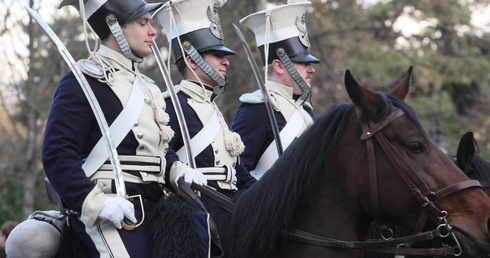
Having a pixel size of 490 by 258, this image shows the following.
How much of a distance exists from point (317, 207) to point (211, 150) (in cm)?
131

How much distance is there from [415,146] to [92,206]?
1704mm

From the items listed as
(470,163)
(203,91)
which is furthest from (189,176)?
(470,163)

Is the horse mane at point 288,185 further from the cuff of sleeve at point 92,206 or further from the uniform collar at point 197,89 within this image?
the uniform collar at point 197,89

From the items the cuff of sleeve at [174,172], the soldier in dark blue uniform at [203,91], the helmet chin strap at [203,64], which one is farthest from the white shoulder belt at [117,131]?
the helmet chin strap at [203,64]

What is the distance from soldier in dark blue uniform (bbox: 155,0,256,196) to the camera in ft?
20.9

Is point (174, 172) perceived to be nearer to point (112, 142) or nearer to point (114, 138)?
point (114, 138)

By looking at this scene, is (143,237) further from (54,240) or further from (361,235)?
(361,235)

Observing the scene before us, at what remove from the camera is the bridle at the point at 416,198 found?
16.1ft

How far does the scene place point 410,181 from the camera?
495 centimetres

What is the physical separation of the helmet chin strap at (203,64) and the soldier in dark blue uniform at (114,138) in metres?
1.03

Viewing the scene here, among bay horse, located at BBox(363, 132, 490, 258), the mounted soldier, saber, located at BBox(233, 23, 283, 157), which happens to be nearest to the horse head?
the mounted soldier

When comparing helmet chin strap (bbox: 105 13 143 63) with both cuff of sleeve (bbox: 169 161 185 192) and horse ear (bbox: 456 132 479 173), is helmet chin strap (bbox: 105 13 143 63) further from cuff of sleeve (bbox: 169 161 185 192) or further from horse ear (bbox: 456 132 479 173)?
horse ear (bbox: 456 132 479 173)

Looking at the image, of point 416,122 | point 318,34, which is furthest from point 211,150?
point 318,34

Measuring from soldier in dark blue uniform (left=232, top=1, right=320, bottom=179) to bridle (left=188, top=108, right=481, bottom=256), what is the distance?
1942 mm
